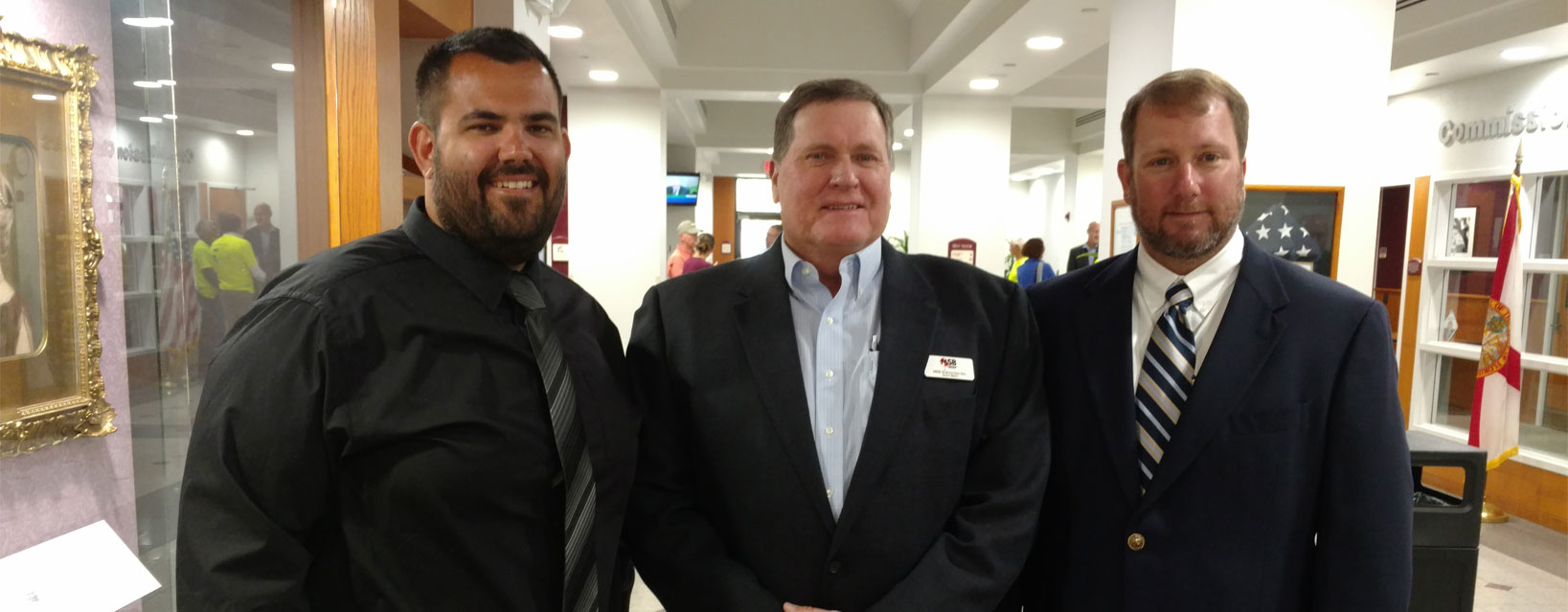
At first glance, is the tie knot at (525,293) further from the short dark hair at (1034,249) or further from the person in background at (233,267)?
the short dark hair at (1034,249)

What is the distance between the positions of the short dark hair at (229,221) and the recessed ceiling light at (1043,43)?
18.8 feet

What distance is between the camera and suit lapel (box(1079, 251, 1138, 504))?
1.59 m

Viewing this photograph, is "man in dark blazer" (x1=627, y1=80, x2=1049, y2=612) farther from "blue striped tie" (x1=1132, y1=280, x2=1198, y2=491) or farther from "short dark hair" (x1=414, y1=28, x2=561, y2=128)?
"short dark hair" (x1=414, y1=28, x2=561, y2=128)

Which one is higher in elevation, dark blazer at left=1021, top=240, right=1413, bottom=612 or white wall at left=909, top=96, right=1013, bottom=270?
white wall at left=909, top=96, right=1013, bottom=270

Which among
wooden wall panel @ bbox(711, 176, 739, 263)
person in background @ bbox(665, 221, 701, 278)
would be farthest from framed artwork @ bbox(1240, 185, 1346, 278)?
wooden wall panel @ bbox(711, 176, 739, 263)

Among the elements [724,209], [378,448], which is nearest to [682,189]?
[724,209]

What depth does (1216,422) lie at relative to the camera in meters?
1.53

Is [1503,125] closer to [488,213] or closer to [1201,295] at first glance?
[1201,295]

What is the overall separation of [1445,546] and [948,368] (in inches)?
64.6

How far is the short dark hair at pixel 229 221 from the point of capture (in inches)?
81.4

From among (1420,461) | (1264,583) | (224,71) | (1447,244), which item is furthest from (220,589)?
(1447,244)

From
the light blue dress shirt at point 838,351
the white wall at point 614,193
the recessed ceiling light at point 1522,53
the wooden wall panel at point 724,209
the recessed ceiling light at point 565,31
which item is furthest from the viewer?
the wooden wall panel at point 724,209

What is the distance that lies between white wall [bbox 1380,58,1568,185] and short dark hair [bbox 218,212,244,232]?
23.0 ft

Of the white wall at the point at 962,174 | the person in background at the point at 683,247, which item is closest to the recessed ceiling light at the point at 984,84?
the white wall at the point at 962,174
